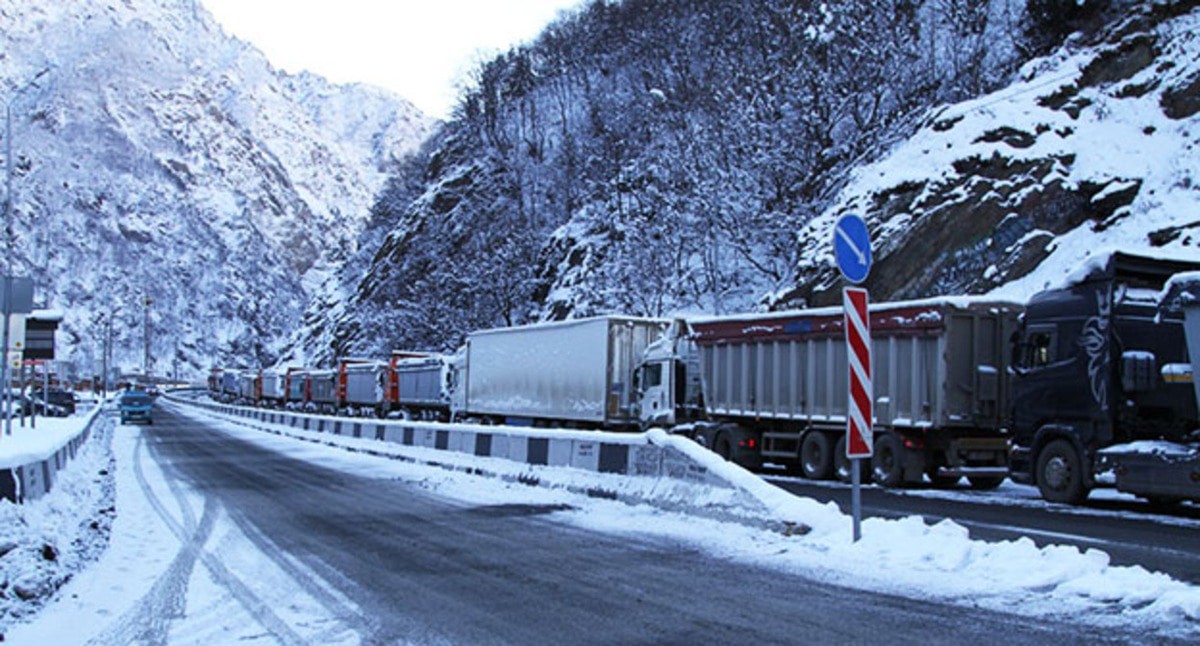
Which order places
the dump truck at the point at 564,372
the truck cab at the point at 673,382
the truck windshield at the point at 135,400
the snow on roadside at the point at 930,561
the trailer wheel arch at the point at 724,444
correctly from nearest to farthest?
the snow on roadside at the point at 930,561 < the trailer wheel arch at the point at 724,444 < the truck cab at the point at 673,382 < the dump truck at the point at 564,372 < the truck windshield at the point at 135,400

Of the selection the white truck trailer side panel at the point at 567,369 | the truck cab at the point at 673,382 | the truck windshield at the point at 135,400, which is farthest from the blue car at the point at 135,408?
the truck cab at the point at 673,382

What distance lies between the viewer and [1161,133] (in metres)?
30.3

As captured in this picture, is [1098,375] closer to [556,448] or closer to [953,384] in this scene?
[953,384]

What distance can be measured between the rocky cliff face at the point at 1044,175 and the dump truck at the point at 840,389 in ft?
33.1

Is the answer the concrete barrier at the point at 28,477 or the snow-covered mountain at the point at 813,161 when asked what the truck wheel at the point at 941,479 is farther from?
the concrete barrier at the point at 28,477

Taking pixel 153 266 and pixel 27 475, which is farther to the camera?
pixel 153 266

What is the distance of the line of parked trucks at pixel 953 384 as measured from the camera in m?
14.1

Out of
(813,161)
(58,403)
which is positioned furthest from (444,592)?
(58,403)

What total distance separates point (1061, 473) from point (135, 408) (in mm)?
49808

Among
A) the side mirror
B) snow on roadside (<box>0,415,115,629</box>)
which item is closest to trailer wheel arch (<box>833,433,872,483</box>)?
the side mirror

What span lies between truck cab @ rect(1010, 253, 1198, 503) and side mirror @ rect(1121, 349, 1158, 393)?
12 mm

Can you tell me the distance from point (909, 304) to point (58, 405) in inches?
2158

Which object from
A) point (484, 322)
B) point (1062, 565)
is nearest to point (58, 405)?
point (484, 322)

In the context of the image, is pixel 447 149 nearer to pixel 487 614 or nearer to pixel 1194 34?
pixel 1194 34
